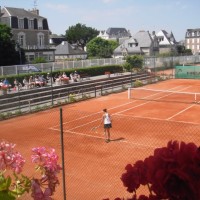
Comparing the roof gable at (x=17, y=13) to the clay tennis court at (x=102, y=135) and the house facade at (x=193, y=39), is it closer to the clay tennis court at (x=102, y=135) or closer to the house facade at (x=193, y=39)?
the clay tennis court at (x=102, y=135)

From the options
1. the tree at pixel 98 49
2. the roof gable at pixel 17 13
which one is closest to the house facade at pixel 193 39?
the tree at pixel 98 49

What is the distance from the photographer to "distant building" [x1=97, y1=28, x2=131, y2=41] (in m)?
124

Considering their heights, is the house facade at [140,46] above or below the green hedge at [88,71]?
above

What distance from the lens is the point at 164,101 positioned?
2289cm

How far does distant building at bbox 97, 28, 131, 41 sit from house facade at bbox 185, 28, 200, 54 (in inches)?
917

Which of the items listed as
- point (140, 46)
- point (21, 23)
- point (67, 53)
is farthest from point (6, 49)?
point (140, 46)

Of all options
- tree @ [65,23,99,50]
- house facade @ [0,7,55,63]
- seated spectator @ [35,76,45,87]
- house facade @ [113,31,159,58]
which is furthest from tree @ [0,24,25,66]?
tree @ [65,23,99,50]

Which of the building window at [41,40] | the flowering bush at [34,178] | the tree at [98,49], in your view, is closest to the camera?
the flowering bush at [34,178]

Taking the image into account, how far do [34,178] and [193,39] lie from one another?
115m

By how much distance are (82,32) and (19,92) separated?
251 ft

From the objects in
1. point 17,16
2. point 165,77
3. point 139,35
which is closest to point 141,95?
point 165,77

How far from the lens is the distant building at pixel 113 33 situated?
124062mm

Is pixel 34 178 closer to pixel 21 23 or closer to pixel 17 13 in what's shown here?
pixel 21 23

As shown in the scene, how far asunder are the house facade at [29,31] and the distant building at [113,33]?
246ft
